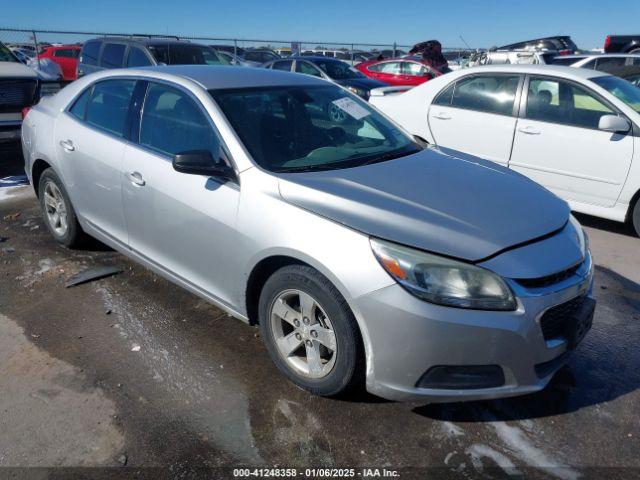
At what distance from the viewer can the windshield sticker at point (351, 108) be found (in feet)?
12.6

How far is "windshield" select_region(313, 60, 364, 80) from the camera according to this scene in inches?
541

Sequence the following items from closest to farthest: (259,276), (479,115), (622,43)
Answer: (259,276) < (479,115) < (622,43)

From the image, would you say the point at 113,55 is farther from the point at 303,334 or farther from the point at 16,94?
the point at 303,334

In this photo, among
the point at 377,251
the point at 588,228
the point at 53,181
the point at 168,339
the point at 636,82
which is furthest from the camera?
the point at 636,82

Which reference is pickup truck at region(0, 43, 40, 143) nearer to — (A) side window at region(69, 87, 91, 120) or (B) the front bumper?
(A) side window at region(69, 87, 91, 120)

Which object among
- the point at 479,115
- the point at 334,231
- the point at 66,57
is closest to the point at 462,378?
the point at 334,231

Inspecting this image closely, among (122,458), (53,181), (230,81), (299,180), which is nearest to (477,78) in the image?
(230,81)

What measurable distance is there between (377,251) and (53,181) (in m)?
3.32

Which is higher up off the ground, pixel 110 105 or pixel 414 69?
pixel 110 105

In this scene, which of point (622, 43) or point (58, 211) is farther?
point (622, 43)

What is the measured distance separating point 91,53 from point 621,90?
9.99 metres

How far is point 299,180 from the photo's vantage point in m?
2.89

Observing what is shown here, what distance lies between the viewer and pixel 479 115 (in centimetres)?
612

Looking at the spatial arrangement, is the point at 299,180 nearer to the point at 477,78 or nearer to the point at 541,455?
the point at 541,455
